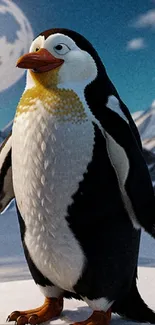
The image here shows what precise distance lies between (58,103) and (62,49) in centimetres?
9

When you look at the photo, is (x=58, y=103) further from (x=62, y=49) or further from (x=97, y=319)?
(x=97, y=319)

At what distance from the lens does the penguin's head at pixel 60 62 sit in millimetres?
816

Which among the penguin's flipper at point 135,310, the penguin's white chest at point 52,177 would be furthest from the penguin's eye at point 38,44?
the penguin's flipper at point 135,310

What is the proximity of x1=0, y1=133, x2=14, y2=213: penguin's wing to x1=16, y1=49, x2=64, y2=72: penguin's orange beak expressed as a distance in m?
0.15

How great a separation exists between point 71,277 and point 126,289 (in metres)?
0.10

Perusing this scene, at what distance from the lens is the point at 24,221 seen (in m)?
0.87

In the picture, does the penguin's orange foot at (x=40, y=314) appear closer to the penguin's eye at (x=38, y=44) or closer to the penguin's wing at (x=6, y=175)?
the penguin's wing at (x=6, y=175)

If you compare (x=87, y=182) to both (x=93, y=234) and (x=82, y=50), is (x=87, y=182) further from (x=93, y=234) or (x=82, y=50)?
(x=82, y=50)

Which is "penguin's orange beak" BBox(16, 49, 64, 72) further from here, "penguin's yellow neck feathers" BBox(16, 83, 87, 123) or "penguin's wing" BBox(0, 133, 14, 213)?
"penguin's wing" BBox(0, 133, 14, 213)

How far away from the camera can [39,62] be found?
812 mm

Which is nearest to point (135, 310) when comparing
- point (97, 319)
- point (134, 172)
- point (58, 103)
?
point (97, 319)

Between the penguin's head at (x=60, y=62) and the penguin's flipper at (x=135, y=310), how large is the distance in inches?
14.1

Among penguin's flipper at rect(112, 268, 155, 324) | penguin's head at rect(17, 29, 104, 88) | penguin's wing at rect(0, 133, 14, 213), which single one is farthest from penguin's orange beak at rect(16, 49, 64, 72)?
penguin's flipper at rect(112, 268, 155, 324)

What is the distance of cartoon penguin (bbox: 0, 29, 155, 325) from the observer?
808 millimetres
